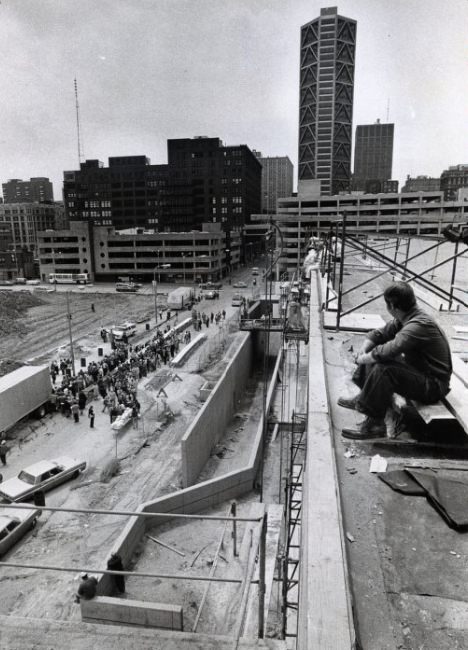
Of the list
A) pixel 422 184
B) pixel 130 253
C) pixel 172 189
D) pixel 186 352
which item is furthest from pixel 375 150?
pixel 186 352

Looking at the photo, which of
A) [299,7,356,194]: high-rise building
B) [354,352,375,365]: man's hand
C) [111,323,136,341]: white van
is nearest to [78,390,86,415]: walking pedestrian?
[111,323,136,341]: white van

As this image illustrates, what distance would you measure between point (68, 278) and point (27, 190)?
124m

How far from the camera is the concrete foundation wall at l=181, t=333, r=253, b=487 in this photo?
15.7 meters

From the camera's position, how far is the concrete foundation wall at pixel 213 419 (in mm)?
15664

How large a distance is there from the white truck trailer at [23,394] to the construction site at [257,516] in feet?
2.63

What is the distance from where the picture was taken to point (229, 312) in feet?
149

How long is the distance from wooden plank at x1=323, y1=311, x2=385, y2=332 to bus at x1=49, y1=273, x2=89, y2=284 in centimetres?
5998

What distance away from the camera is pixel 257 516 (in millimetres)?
12211

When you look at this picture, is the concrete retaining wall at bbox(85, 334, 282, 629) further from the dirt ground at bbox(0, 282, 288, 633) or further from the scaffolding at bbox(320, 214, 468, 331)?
the scaffolding at bbox(320, 214, 468, 331)

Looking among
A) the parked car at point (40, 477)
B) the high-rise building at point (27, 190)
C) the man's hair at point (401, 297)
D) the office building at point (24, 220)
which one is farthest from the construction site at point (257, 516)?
the high-rise building at point (27, 190)

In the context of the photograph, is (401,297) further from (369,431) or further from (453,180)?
(453,180)

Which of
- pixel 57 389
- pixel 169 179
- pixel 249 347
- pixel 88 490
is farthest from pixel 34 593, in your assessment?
pixel 169 179

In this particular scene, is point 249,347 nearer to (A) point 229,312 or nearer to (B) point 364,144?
(A) point 229,312

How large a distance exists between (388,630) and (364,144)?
21043 cm
